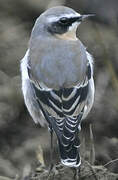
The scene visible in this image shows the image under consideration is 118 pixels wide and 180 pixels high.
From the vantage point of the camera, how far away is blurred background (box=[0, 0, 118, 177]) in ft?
33.0

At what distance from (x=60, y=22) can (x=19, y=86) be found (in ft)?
9.52

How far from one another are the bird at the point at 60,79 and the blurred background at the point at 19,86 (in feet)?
3.49

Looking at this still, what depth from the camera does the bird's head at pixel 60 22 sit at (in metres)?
7.92

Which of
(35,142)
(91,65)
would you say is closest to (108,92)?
(35,142)

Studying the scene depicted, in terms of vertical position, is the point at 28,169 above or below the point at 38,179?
below

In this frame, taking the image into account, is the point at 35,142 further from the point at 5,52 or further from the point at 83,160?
the point at 83,160

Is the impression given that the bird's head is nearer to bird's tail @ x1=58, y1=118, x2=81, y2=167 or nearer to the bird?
the bird

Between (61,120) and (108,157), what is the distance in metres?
1.70

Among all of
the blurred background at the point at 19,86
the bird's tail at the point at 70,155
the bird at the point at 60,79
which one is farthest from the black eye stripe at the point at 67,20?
the bird's tail at the point at 70,155

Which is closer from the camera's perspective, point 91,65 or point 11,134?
point 91,65

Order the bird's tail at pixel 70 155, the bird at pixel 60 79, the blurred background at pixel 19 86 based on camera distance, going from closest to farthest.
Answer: the bird's tail at pixel 70 155 → the bird at pixel 60 79 → the blurred background at pixel 19 86

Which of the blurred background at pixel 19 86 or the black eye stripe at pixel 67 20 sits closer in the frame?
the black eye stripe at pixel 67 20

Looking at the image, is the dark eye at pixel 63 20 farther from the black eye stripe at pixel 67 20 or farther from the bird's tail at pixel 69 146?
the bird's tail at pixel 69 146

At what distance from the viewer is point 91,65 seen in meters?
8.05
